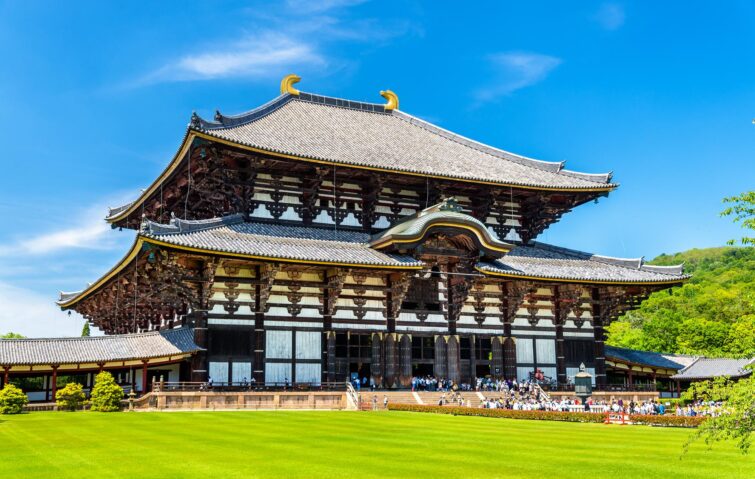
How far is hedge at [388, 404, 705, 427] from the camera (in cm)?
2975

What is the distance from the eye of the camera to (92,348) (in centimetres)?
4381

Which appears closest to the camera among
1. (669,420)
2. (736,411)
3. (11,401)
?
(736,411)

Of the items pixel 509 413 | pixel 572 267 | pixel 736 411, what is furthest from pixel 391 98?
pixel 736 411

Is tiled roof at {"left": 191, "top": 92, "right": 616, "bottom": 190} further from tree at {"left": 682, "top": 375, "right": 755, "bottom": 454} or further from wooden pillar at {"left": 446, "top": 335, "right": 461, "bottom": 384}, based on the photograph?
tree at {"left": 682, "top": 375, "right": 755, "bottom": 454}

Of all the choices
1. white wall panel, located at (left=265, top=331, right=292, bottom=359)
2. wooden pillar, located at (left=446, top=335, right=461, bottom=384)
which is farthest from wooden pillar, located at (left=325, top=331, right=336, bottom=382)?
wooden pillar, located at (left=446, top=335, right=461, bottom=384)

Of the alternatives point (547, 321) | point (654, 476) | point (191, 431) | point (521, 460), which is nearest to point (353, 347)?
point (547, 321)

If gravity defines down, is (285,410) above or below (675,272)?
below

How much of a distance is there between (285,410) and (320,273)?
354 inches

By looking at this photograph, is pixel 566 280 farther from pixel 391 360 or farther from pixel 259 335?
pixel 259 335

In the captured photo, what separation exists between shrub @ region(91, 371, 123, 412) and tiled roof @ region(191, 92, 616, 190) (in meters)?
13.7

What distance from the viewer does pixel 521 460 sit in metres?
18.1

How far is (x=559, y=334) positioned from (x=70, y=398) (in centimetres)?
2990

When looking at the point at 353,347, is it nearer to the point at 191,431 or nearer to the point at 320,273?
the point at 320,273

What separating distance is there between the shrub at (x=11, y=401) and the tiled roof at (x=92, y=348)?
632 cm
